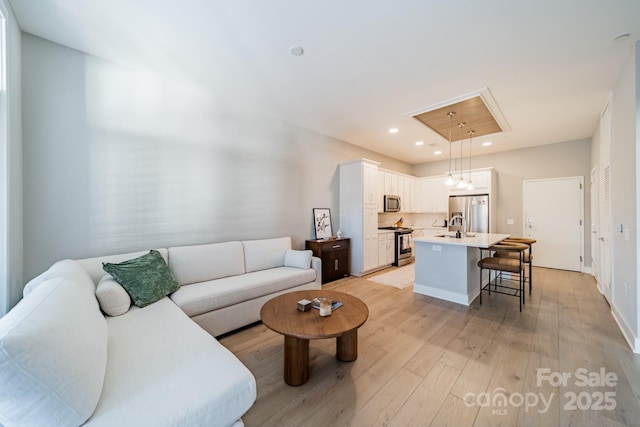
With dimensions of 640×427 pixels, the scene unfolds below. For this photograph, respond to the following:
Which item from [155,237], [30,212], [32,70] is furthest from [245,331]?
[32,70]

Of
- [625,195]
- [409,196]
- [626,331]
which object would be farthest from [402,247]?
[625,195]

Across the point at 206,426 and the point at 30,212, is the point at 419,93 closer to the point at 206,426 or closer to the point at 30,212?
the point at 206,426

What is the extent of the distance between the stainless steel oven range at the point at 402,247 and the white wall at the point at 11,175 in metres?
5.70

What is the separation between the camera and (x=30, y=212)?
7.30ft

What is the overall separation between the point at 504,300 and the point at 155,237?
15.7 ft

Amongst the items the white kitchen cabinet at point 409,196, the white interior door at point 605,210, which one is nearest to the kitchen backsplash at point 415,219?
the white kitchen cabinet at point 409,196

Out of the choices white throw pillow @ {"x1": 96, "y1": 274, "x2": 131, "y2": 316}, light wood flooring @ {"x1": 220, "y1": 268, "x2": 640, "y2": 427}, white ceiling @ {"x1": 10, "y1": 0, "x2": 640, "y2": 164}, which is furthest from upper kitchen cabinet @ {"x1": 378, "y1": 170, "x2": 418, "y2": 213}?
white throw pillow @ {"x1": 96, "y1": 274, "x2": 131, "y2": 316}

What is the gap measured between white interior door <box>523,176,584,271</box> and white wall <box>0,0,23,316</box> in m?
8.17

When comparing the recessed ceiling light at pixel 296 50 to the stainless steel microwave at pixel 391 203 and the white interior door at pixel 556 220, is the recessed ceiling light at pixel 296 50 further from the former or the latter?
the white interior door at pixel 556 220

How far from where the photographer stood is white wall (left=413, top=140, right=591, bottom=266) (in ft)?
16.6

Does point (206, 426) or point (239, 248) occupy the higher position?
point (239, 248)

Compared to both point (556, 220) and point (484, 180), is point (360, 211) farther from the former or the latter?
point (556, 220)

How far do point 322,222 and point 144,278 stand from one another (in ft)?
10.2

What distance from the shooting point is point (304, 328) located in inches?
69.6
